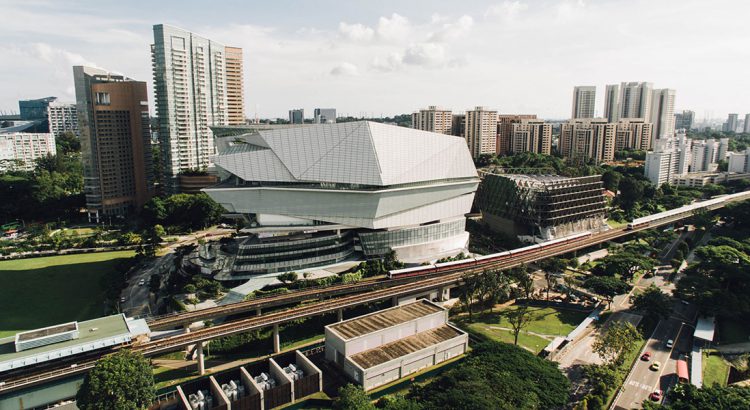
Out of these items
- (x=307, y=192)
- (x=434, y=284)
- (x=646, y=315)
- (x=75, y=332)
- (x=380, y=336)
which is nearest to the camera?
(x=75, y=332)

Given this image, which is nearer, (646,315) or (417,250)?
(646,315)

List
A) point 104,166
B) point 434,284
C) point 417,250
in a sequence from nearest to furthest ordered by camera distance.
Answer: point 434,284 < point 417,250 < point 104,166

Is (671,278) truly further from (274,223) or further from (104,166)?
(104,166)

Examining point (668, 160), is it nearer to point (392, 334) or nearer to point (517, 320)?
point (517, 320)

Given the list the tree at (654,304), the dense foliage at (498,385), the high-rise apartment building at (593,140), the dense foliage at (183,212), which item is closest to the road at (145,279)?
the dense foliage at (183,212)

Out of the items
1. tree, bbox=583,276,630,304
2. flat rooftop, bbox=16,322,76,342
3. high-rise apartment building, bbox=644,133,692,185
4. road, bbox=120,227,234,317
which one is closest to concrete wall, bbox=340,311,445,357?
tree, bbox=583,276,630,304

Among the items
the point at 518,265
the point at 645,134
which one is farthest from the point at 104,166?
the point at 645,134

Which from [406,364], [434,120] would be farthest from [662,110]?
[406,364]

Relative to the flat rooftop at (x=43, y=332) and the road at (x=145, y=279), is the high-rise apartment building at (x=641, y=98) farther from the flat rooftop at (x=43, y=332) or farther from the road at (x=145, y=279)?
the flat rooftop at (x=43, y=332)
